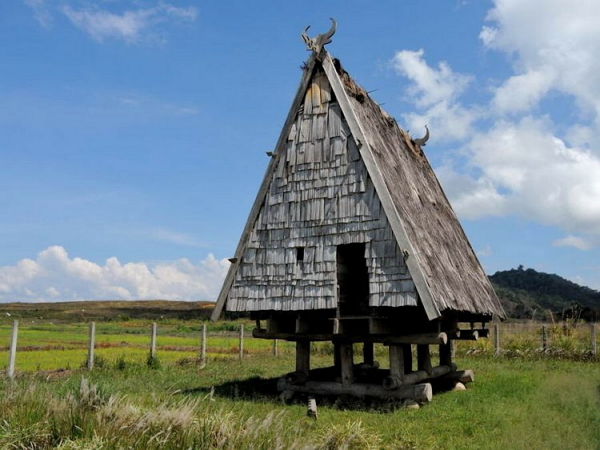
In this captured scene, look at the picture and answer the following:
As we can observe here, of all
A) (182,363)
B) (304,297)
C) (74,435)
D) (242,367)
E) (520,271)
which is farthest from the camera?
(520,271)

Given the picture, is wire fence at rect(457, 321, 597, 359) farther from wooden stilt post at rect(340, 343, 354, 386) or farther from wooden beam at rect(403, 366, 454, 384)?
wooden stilt post at rect(340, 343, 354, 386)

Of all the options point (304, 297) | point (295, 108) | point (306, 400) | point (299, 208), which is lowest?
point (306, 400)

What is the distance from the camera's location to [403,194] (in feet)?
46.3

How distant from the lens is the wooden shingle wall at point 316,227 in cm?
1251

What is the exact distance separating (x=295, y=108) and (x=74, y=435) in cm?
908

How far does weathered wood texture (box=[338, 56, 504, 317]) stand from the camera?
42.0 ft

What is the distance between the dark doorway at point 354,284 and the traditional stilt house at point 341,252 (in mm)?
31

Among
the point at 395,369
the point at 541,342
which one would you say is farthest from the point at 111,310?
the point at 395,369

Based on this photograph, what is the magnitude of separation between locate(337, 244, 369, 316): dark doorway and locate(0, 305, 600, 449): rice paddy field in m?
2.26

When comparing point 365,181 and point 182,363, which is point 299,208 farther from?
point 182,363

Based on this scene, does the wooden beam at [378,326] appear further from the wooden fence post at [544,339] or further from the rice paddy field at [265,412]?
the wooden fence post at [544,339]

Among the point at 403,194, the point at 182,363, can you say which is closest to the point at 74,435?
the point at 403,194

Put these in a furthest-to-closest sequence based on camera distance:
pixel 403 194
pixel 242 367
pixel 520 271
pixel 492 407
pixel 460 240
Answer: pixel 520 271, pixel 242 367, pixel 460 240, pixel 403 194, pixel 492 407

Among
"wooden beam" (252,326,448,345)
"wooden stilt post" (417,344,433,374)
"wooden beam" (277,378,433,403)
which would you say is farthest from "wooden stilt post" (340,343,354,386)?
"wooden stilt post" (417,344,433,374)
